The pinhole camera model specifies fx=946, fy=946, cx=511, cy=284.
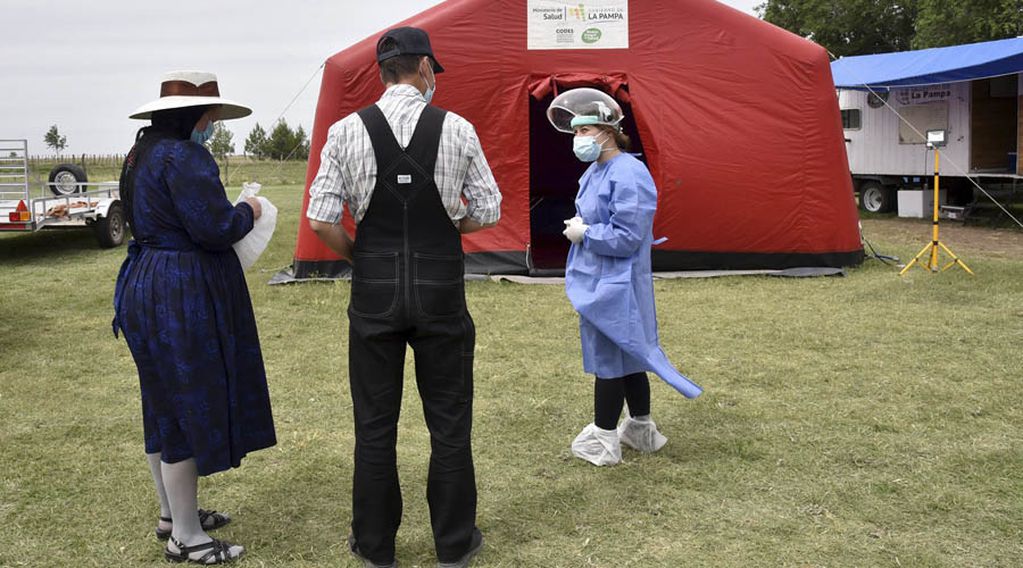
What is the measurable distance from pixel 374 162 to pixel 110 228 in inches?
429

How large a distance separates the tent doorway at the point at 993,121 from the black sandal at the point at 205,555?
13976mm

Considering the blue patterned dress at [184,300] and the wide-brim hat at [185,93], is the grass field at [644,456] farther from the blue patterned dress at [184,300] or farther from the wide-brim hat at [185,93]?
the wide-brim hat at [185,93]

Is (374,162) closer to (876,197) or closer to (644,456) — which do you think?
(644,456)

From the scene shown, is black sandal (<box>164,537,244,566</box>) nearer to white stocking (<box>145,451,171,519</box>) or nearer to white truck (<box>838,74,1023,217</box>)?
white stocking (<box>145,451,171,519</box>)

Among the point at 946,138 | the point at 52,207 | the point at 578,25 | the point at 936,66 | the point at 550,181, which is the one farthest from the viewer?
the point at 946,138

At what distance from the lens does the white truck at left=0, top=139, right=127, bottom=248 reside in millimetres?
10742

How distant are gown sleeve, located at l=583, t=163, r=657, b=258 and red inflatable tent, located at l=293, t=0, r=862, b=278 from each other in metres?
5.16

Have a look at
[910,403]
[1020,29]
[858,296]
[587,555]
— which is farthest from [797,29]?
[587,555]

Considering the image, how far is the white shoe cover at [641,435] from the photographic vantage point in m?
4.33

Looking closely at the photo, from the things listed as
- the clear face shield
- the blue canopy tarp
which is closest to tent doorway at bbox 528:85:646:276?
the blue canopy tarp

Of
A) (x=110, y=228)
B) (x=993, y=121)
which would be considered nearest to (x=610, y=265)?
(x=110, y=228)

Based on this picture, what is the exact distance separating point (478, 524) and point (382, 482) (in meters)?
0.62

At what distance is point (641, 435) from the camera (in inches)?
171

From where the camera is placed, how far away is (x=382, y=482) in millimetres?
3104
